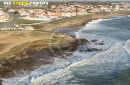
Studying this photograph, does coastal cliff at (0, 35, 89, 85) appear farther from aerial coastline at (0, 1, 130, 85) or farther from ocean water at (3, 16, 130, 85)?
ocean water at (3, 16, 130, 85)

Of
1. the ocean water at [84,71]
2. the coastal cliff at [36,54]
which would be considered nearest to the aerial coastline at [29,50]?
the coastal cliff at [36,54]

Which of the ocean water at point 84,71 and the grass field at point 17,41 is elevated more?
the ocean water at point 84,71

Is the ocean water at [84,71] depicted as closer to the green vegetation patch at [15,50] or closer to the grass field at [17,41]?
the green vegetation patch at [15,50]

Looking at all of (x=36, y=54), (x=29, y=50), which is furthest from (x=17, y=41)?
(x=36, y=54)

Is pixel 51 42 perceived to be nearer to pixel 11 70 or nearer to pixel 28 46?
pixel 28 46

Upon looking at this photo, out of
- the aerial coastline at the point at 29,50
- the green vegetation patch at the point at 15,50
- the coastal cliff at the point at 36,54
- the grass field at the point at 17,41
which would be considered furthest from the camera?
the grass field at the point at 17,41

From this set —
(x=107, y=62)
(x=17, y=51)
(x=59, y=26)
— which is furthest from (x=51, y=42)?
(x=59, y=26)

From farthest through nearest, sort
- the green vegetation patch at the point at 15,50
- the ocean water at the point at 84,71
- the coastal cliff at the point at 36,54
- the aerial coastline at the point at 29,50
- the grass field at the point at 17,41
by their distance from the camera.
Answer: the grass field at the point at 17,41, the green vegetation patch at the point at 15,50, the aerial coastline at the point at 29,50, the coastal cliff at the point at 36,54, the ocean water at the point at 84,71

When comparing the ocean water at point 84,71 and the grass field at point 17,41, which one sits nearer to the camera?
the ocean water at point 84,71

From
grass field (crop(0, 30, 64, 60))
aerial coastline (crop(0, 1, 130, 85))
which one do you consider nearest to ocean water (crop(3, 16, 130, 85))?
aerial coastline (crop(0, 1, 130, 85))

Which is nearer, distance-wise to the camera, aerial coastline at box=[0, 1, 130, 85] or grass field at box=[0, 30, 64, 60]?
aerial coastline at box=[0, 1, 130, 85]

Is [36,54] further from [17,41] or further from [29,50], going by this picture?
[17,41]
